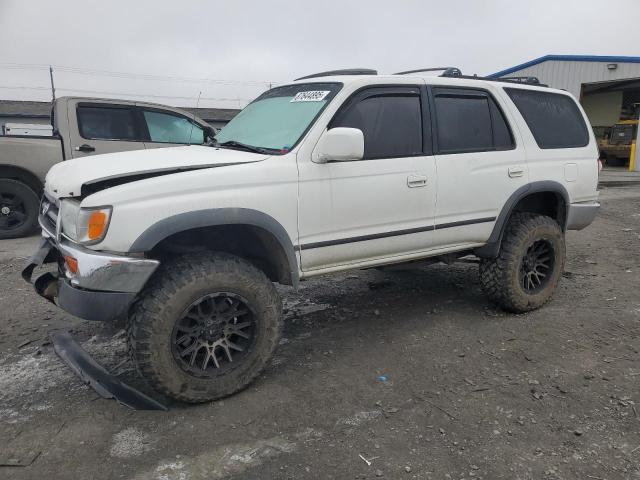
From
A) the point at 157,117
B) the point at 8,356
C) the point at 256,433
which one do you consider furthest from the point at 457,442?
the point at 157,117

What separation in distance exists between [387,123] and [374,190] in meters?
0.53

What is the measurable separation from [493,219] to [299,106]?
1.80 meters

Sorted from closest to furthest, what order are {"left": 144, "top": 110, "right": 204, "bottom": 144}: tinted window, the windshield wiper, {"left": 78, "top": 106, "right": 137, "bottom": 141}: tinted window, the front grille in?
1. the front grille
2. the windshield wiper
3. {"left": 78, "top": 106, "right": 137, "bottom": 141}: tinted window
4. {"left": 144, "top": 110, "right": 204, "bottom": 144}: tinted window

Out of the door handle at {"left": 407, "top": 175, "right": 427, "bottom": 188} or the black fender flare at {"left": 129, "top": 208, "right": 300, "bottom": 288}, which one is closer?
the black fender flare at {"left": 129, "top": 208, "right": 300, "bottom": 288}

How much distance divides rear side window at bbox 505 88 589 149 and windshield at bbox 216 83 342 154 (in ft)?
5.93

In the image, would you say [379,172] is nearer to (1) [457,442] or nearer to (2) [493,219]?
(2) [493,219]

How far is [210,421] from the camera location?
2773 millimetres

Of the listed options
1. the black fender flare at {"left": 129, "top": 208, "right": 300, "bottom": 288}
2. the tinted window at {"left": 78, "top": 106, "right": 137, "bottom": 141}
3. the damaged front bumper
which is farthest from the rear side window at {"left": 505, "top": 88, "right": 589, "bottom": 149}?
the tinted window at {"left": 78, "top": 106, "right": 137, "bottom": 141}

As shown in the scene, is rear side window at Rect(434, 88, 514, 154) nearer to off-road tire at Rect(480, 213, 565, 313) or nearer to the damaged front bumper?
off-road tire at Rect(480, 213, 565, 313)

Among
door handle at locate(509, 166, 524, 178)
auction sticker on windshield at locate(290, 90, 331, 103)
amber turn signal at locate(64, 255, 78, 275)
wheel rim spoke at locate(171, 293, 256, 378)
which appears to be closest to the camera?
amber turn signal at locate(64, 255, 78, 275)

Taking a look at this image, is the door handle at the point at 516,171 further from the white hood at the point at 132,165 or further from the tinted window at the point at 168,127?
the tinted window at the point at 168,127

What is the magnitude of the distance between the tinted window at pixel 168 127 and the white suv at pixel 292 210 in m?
3.68

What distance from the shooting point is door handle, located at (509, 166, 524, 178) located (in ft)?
13.3

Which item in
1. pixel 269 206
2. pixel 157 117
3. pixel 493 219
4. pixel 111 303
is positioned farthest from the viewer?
pixel 157 117
